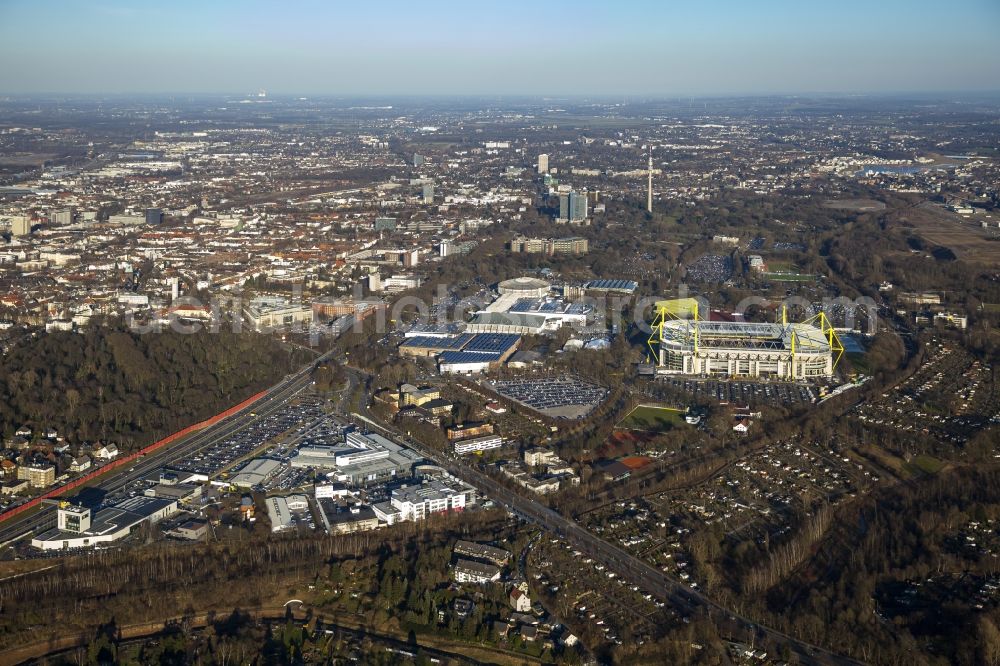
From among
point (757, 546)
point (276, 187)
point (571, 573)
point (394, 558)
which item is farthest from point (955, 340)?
point (276, 187)

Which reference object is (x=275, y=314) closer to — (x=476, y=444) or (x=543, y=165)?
(x=476, y=444)

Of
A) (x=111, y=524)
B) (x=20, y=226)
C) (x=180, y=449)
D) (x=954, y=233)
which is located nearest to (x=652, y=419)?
(x=180, y=449)

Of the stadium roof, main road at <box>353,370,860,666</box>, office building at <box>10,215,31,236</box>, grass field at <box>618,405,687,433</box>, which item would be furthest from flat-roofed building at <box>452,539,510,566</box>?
office building at <box>10,215,31,236</box>

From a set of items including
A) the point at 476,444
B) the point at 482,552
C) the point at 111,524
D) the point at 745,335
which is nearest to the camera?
the point at 482,552

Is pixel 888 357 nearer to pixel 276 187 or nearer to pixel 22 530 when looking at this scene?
pixel 22 530

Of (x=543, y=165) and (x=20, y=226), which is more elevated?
(x=543, y=165)

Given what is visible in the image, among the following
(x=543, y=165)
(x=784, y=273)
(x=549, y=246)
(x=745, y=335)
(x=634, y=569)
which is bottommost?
(x=634, y=569)

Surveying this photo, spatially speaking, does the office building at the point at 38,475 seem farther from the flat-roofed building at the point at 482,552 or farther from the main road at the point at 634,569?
the flat-roofed building at the point at 482,552
